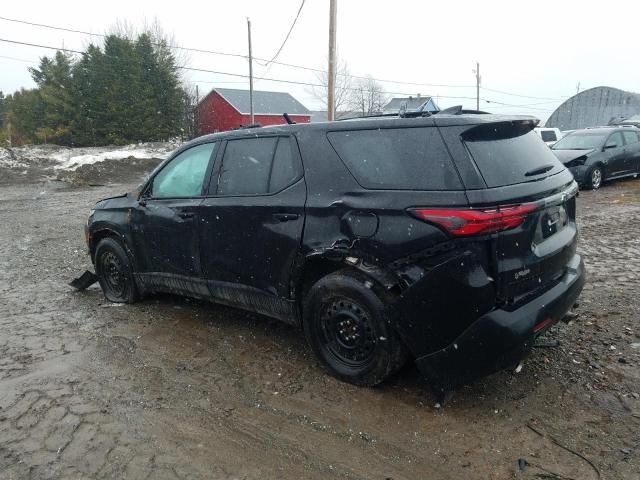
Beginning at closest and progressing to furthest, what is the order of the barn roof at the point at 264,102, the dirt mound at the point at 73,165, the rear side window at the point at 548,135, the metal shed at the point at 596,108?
the dirt mound at the point at 73,165 < the rear side window at the point at 548,135 < the barn roof at the point at 264,102 < the metal shed at the point at 596,108

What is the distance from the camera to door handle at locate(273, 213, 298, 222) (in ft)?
11.4

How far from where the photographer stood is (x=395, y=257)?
297 centimetres

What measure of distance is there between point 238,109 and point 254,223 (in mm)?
45491

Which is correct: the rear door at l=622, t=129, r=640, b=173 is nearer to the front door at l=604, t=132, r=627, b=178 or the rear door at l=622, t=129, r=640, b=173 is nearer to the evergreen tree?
the front door at l=604, t=132, r=627, b=178

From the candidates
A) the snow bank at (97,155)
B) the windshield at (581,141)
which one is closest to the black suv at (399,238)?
the windshield at (581,141)

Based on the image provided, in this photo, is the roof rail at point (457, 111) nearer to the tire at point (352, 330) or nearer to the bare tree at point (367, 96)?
the tire at point (352, 330)

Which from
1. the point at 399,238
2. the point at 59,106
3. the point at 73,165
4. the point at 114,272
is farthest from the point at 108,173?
the point at 399,238

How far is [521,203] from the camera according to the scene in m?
2.84

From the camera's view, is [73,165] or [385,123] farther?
[73,165]

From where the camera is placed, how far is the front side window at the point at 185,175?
4.29 meters

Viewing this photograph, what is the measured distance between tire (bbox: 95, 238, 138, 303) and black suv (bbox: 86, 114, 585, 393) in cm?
140

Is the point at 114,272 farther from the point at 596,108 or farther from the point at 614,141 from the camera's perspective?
the point at 596,108

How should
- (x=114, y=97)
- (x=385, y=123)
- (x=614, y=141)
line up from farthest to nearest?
(x=114, y=97) → (x=614, y=141) → (x=385, y=123)

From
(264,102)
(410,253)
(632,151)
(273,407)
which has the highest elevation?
(264,102)
